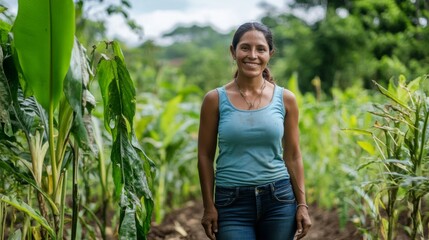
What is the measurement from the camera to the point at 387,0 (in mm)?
7188

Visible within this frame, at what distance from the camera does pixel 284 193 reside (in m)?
2.39

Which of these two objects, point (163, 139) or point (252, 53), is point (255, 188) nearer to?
point (252, 53)

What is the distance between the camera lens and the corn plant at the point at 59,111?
86.4 inches

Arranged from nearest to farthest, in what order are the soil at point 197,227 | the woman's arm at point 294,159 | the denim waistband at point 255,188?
the denim waistband at point 255,188 → the woman's arm at point 294,159 → the soil at point 197,227

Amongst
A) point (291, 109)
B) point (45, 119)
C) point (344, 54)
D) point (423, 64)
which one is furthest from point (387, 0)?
point (344, 54)

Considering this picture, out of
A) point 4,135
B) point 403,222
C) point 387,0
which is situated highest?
point 387,0

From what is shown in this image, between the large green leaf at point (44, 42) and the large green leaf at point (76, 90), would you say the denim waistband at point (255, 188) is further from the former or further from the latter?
the large green leaf at point (44, 42)

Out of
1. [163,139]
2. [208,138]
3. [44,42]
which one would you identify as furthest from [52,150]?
[163,139]

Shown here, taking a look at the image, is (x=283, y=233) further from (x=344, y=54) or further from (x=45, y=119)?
(x=344, y=54)

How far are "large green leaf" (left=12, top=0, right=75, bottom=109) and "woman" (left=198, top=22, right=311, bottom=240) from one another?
622 millimetres

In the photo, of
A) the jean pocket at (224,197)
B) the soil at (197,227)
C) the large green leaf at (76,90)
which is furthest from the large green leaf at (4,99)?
the soil at (197,227)

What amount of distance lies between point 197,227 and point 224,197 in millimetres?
2885

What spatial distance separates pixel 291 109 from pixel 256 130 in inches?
9.5

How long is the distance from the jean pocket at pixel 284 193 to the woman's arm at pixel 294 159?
5cm
